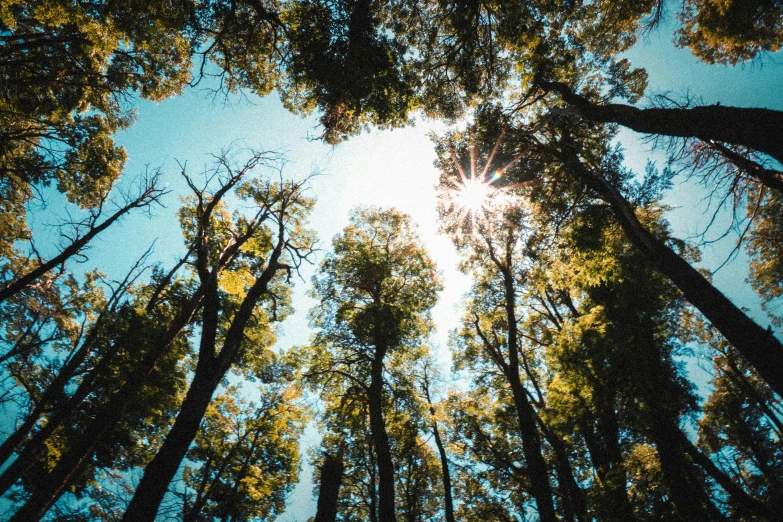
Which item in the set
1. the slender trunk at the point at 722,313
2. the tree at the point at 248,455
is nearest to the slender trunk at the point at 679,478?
the slender trunk at the point at 722,313

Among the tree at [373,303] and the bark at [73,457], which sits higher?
the tree at [373,303]

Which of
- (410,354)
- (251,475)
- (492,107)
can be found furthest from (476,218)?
(251,475)

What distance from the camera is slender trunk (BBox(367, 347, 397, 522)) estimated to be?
8.24 m

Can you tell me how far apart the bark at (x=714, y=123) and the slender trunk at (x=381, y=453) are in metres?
10.4

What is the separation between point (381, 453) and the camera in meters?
9.02

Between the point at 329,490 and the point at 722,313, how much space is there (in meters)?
5.83

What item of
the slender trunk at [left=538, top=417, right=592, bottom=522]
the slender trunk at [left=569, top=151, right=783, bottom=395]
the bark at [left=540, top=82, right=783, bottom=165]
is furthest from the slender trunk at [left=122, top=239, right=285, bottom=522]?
the slender trunk at [left=538, top=417, right=592, bottom=522]

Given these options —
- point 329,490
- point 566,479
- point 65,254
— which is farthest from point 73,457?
point 566,479

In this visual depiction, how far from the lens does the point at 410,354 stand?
13.7 m

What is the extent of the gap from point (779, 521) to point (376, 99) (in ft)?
40.0

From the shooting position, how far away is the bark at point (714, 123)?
3.22 metres

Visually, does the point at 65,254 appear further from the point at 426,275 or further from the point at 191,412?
the point at 426,275

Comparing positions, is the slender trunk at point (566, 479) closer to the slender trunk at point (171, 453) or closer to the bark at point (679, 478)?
the bark at point (679, 478)

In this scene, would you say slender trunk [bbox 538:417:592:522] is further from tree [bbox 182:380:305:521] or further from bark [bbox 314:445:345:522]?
tree [bbox 182:380:305:521]
